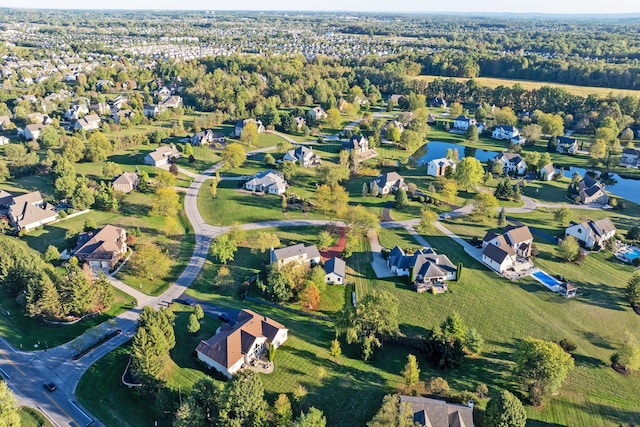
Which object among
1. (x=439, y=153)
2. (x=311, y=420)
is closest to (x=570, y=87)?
(x=439, y=153)

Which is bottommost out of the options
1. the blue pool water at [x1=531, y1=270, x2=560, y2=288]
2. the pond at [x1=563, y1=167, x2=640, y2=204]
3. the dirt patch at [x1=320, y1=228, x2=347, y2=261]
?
the dirt patch at [x1=320, y1=228, x2=347, y2=261]

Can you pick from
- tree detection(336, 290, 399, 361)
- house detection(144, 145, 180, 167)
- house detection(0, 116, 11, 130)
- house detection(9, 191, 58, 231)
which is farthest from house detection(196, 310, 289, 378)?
house detection(0, 116, 11, 130)

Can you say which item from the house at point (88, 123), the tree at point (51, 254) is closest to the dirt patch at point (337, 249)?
the tree at point (51, 254)

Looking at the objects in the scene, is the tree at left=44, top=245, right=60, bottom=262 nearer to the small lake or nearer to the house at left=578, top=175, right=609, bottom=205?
the small lake

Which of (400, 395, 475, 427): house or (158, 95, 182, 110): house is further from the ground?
(158, 95, 182, 110): house

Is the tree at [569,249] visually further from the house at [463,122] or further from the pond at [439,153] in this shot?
the house at [463,122]

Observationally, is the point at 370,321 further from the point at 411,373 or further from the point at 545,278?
the point at 545,278
